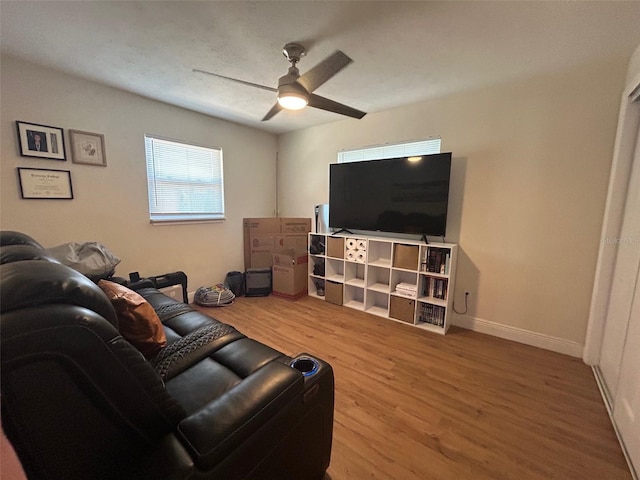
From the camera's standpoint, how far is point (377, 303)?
11.0 feet

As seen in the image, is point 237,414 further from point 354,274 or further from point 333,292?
point 354,274

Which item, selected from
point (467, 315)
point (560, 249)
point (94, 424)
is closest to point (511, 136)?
point (560, 249)

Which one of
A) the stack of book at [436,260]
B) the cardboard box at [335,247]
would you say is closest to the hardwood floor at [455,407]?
the stack of book at [436,260]

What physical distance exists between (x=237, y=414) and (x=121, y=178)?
9.45 feet

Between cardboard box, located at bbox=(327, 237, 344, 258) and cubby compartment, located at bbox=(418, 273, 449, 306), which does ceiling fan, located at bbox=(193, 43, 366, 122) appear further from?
cubby compartment, located at bbox=(418, 273, 449, 306)

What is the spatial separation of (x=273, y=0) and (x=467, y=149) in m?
2.16

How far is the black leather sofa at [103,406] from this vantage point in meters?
0.57

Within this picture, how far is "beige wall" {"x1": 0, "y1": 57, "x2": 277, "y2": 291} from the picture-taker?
215 centimetres

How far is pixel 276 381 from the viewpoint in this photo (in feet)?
3.17

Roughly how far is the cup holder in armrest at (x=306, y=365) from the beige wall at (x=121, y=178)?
8.33 ft

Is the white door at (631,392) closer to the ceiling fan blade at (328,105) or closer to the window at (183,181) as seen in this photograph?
the ceiling fan blade at (328,105)

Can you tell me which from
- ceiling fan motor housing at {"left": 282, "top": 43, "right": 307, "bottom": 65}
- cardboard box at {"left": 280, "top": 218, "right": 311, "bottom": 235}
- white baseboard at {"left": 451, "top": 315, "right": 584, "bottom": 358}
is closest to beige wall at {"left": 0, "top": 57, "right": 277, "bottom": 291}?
cardboard box at {"left": 280, "top": 218, "right": 311, "bottom": 235}

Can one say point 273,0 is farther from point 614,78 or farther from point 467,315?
point 467,315

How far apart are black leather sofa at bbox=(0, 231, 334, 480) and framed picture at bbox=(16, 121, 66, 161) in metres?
1.95
